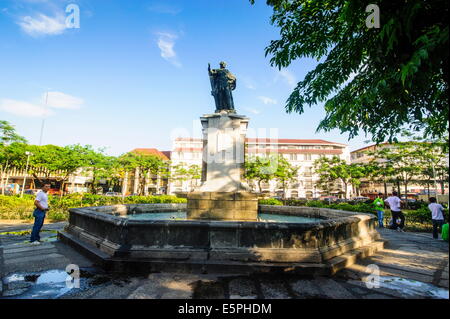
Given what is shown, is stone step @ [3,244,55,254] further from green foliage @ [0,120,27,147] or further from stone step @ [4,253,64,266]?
green foliage @ [0,120,27,147]

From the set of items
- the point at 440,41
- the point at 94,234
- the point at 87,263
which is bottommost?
the point at 87,263

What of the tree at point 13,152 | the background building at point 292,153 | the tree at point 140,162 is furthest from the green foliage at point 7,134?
the background building at point 292,153

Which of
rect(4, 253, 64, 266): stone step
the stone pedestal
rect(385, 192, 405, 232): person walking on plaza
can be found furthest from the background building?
rect(4, 253, 64, 266): stone step

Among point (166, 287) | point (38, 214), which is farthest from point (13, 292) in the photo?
point (38, 214)

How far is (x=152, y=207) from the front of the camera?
380 inches

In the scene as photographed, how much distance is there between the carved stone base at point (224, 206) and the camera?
6.38m

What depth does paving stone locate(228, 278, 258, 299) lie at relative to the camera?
2.84 m

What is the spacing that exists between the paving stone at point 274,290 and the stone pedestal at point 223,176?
10.2ft

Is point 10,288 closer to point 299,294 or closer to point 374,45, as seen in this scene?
point 299,294

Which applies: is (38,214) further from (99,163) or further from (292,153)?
(292,153)

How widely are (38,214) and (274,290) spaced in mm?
6290
